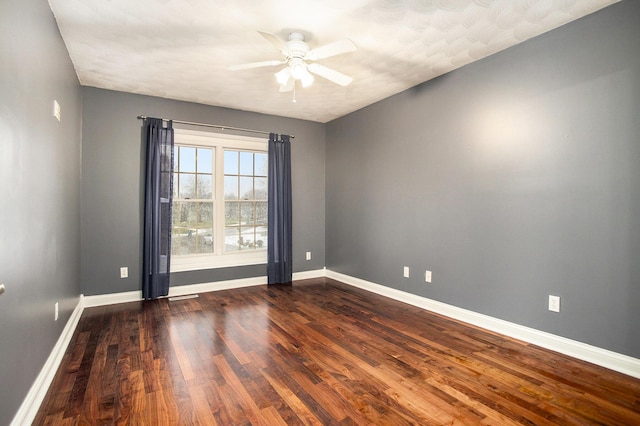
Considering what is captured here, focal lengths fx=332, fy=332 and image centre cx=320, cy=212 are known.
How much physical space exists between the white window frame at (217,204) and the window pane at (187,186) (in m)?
0.29

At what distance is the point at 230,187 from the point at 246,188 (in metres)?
0.25

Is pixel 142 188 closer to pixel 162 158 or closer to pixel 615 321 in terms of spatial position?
pixel 162 158

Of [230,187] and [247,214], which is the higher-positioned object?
[230,187]

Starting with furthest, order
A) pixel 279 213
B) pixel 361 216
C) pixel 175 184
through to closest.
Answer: pixel 279 213, pixel 361 216, pixel 175 184

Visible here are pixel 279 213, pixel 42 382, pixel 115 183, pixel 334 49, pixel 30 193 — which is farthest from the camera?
pixel 279 213

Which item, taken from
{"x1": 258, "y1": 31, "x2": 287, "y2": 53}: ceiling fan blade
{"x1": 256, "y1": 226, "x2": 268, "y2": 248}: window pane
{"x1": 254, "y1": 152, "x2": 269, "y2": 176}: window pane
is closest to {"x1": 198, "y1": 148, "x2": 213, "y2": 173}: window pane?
{"x1": 254, "y1": 152, "x2": 269, "y2": 176}: window pane

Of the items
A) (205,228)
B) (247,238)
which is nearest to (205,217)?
(205,228)

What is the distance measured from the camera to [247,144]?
197 inches

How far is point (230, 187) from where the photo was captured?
4965 millimetres

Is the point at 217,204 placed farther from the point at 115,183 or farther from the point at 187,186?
the point at 115,183

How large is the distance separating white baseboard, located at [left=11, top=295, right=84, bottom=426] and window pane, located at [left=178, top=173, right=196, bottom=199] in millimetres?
2018

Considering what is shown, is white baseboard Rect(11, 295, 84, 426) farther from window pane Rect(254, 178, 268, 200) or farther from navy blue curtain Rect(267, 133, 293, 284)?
window pane Rect(254, 178, 268, 200)

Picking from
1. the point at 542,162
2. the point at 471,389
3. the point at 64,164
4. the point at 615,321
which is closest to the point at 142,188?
the point at 64,164

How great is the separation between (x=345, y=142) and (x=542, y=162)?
290 centimetres
